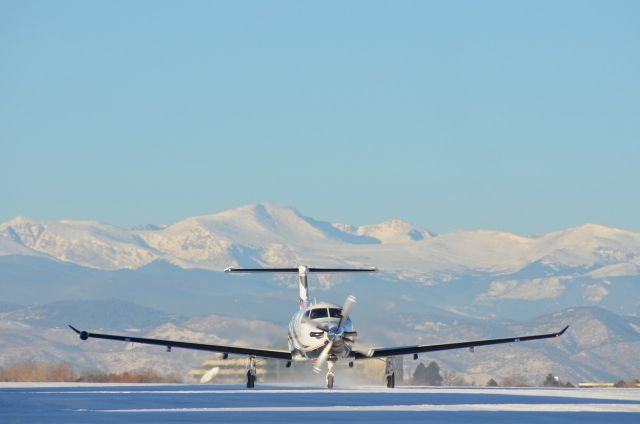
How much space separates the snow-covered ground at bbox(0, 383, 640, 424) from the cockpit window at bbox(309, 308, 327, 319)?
1650 centimetres

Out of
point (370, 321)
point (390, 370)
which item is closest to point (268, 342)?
point (370, 321)

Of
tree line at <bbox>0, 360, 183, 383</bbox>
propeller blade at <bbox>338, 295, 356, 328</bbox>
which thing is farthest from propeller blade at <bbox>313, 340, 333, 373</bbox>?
tree line at <bbox>0, 360, 183, 383</bbox>

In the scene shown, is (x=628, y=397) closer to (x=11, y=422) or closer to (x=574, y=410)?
(x=574, y=410)

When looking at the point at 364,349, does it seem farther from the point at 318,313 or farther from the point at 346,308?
the point at 346,308

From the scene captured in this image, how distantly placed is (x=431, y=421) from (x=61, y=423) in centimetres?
989

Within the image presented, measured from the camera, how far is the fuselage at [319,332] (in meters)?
82.6

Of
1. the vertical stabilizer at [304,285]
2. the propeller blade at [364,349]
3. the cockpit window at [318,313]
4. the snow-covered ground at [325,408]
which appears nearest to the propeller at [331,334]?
the cockpit window at [318,313]

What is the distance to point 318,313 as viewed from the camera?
84.7 meters

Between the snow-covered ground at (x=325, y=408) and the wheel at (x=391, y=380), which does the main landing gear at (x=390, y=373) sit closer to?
the wheel at (x=391, y=380)

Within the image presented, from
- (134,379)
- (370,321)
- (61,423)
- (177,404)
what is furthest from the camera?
(370,321)

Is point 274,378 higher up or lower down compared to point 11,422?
higher up

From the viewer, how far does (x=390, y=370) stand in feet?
284

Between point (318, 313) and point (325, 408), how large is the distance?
31.4 metres

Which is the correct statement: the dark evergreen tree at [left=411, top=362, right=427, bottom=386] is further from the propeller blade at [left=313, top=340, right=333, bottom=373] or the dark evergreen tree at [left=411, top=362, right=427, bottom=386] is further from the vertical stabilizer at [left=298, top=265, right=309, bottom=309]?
the propeller blade at [left=313, top=340, right=333, bottom=373]
